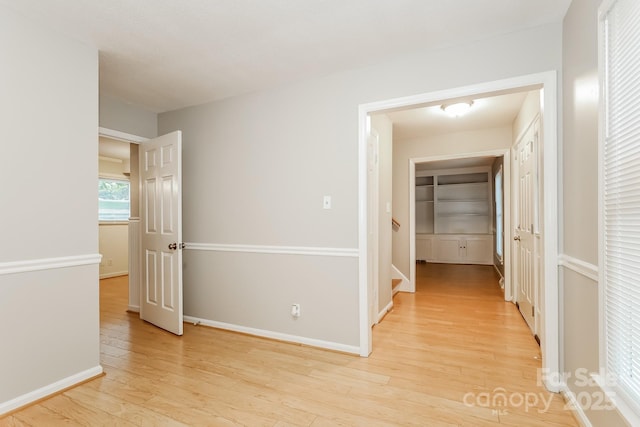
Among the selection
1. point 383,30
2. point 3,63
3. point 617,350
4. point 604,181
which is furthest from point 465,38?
point 3,63

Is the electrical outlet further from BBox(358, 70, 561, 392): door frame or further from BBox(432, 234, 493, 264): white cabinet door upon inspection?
BBox(432, 234, 493, 264): white cabinet door

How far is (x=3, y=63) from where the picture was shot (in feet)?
6.12

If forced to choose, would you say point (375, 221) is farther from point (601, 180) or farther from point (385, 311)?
point (601, 180)

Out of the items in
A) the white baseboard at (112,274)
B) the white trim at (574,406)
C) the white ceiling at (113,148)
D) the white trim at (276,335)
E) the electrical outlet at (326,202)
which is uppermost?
the white ceiling at (113,148)

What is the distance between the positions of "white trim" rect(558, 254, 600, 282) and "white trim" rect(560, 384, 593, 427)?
73cm

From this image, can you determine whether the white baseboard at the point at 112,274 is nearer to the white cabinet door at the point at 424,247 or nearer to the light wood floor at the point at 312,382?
the light wood floor at the point at 312,382

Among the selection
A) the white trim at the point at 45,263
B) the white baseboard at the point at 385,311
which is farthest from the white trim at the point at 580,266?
the white trim at the point at 45,263

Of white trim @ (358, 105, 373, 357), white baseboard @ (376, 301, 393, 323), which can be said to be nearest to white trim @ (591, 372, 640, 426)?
white trim @ (358, 105, 373, 357)

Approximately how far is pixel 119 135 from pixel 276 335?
8.45 feet

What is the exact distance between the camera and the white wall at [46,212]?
1886 millimetres

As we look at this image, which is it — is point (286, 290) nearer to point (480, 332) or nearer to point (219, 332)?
point (219, 332)

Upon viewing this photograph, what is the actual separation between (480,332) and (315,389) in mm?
1876

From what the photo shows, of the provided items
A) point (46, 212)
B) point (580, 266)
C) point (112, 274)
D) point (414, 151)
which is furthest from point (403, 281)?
point (112, 274)

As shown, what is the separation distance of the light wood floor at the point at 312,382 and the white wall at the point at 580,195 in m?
0.46
